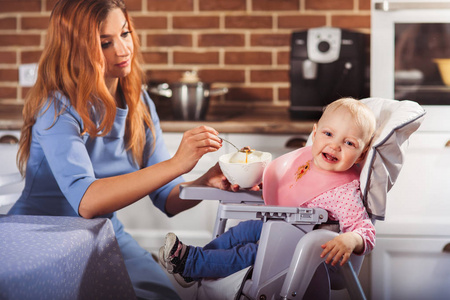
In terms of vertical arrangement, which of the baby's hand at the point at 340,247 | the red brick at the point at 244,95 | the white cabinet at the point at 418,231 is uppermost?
the red brick at the point at 244,95

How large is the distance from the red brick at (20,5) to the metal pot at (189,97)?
93 cm

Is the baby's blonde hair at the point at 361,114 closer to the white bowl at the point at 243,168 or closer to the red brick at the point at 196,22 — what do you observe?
the white bowl at the point at 243,168

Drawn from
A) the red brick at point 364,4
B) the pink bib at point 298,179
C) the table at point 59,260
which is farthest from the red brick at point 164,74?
the table at point 59,260

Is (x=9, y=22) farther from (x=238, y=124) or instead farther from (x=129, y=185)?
(x=129, y=185)

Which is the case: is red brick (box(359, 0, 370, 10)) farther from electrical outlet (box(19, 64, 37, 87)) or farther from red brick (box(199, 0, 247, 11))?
electrical outlet (box(19, 64, 37, 87))

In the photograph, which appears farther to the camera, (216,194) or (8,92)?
(8,92)

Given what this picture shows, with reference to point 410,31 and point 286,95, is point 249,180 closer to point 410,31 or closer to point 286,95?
point 410,31

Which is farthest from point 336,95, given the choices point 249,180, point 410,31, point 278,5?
point 249,180

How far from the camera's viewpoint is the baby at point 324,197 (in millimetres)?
1321

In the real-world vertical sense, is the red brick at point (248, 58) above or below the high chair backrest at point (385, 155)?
above

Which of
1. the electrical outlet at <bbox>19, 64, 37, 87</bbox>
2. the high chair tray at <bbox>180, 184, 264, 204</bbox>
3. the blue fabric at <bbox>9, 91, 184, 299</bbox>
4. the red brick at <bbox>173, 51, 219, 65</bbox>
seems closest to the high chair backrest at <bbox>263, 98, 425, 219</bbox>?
the high chair tray at <bbox>180, 184, 264, 204</bbox>

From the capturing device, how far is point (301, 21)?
2.82 m

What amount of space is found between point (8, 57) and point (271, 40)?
1.32 meters

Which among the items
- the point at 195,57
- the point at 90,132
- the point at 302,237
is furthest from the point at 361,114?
the point at 195,57
